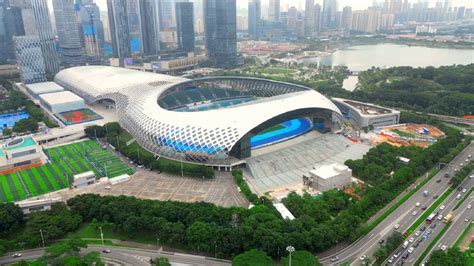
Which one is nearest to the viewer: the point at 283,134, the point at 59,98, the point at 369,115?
the point at 283,134

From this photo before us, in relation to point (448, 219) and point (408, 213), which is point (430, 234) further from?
point (408, 213)

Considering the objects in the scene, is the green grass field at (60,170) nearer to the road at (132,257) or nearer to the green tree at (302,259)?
the road at (132,257)

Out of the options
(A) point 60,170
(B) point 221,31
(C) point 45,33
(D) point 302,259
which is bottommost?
(A) point 60,170

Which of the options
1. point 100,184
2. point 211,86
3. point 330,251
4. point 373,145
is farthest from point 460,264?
point 211,86

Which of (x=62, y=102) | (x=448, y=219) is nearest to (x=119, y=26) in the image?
(x=62, y=102)

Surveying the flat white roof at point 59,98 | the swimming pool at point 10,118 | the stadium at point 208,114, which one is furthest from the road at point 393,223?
the swimming pool at point 10,118

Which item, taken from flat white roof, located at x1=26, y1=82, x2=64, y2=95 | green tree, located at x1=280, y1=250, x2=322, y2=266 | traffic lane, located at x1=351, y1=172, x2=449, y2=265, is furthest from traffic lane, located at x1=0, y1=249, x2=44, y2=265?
flat white roof, located at x1=26, y1=82, x2=64, y2=95

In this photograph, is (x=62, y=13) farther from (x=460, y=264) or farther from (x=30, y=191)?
(x=460, y=264)
